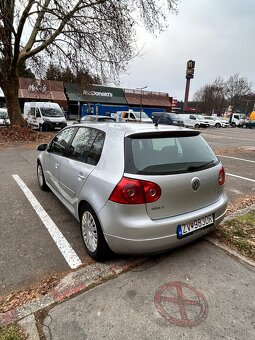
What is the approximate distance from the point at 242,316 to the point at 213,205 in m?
1.20

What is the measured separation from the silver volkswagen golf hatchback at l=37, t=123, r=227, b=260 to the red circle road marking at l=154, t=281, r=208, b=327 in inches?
15.3

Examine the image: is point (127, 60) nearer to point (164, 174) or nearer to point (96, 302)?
point (164, 174)

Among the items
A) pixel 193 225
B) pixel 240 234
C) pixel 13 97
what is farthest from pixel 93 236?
pixel 13 97

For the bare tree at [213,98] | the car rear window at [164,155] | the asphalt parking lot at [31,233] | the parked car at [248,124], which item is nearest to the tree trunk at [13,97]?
the asphalt parking lot at [31,233]

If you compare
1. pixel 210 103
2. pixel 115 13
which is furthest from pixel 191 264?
pixel 210 103

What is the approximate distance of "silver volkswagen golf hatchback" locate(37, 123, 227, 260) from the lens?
2.41 meters

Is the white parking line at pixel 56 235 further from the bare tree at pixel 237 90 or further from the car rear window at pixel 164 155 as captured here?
the bare tree at pixel 237 90

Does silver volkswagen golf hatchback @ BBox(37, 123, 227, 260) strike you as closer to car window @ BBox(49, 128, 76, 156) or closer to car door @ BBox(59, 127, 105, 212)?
car door @ BBox(59, 127, 105, 212)

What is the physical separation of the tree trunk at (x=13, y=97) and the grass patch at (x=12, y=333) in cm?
1444

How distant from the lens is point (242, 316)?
6.84ft

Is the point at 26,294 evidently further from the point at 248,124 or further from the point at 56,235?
the point at 248,124

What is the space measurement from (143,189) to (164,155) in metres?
0.54

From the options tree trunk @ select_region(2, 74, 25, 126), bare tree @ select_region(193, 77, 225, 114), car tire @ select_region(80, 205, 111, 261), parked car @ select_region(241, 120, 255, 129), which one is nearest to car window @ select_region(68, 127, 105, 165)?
car tire @ select_region(80, 205, 111, 261)

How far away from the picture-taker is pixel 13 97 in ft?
46.7
